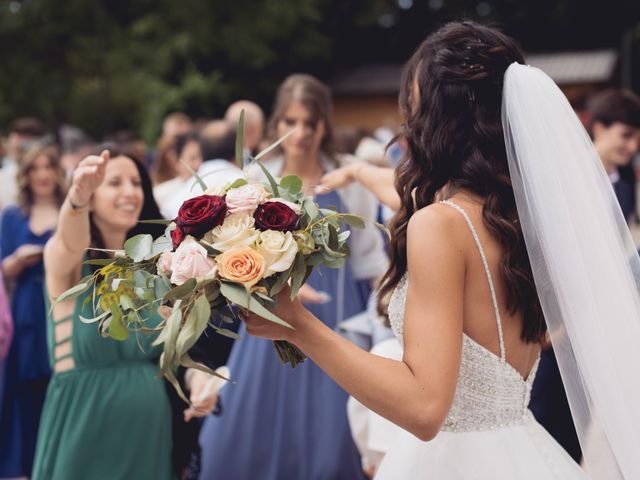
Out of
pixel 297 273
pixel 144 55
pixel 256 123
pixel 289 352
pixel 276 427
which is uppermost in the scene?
pixel 144 55

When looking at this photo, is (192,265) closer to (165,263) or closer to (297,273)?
(165,263)

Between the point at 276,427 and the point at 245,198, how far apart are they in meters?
2.79

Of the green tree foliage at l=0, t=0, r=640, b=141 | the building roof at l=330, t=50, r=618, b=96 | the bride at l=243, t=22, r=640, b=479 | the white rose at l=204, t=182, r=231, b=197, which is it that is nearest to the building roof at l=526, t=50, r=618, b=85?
the building roof at l=330, t=50, r=618, b=96

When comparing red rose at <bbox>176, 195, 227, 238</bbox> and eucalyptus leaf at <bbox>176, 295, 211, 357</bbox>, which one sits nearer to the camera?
eucalyptus leaf at <bbox>176, 295, 211, 357</bbox>

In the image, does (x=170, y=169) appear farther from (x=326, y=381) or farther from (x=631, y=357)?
(x=631, y=357)

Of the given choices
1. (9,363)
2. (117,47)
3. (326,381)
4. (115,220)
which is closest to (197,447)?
(115,220)

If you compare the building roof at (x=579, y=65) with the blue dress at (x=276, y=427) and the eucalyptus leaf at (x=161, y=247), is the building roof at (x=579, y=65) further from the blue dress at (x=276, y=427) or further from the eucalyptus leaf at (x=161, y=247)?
the eucalyptus leaf at (x=161, y=247)

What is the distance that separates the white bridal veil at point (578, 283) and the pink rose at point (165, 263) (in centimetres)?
89

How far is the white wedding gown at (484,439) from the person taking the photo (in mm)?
2119

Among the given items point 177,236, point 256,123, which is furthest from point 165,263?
point 256,123

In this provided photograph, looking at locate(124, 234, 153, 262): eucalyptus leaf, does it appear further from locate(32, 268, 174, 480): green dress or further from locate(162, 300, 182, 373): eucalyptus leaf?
locate(32, 268, 174, 480): green dress

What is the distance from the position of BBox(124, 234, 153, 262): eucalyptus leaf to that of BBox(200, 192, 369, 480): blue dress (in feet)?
7.99

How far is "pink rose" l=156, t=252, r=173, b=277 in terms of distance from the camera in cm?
194

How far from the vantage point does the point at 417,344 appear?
1834 mm
